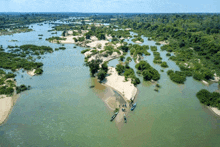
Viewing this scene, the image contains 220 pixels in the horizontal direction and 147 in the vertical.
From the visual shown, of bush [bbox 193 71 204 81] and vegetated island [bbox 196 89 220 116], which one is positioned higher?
bush [bbox 193 71 204 81]

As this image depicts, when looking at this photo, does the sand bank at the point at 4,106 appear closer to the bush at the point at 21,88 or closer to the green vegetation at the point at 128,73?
the bush at the point at 21,88

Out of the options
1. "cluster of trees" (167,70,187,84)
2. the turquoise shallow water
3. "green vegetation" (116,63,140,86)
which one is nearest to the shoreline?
the turquoise shallow water

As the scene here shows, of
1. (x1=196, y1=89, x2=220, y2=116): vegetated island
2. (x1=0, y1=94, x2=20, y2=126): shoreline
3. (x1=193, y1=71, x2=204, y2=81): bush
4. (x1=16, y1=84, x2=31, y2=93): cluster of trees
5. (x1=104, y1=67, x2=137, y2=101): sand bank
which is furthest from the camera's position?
(x1=193, y1=71, x2=204, y2=81): bush

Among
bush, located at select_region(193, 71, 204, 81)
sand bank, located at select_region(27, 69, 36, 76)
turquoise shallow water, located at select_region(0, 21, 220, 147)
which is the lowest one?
turquoise shallow water, located at select_region(0, 21, 220, 147)

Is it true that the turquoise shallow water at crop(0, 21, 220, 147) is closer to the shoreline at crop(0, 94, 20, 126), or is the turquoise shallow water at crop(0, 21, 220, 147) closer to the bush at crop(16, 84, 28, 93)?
the shoreline at crop(0, 94, 20, 126)

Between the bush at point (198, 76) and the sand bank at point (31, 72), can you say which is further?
the sand bank at point (31, 72)

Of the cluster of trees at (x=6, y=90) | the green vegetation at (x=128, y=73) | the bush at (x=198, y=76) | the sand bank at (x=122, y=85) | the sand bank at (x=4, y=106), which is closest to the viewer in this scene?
the sand bank at (x=4, y=106)

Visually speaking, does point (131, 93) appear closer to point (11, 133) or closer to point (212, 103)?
point (212, 103)

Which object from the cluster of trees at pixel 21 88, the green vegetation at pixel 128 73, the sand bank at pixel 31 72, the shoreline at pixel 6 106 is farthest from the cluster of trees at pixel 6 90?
the green vegetation at pixel 128 73
